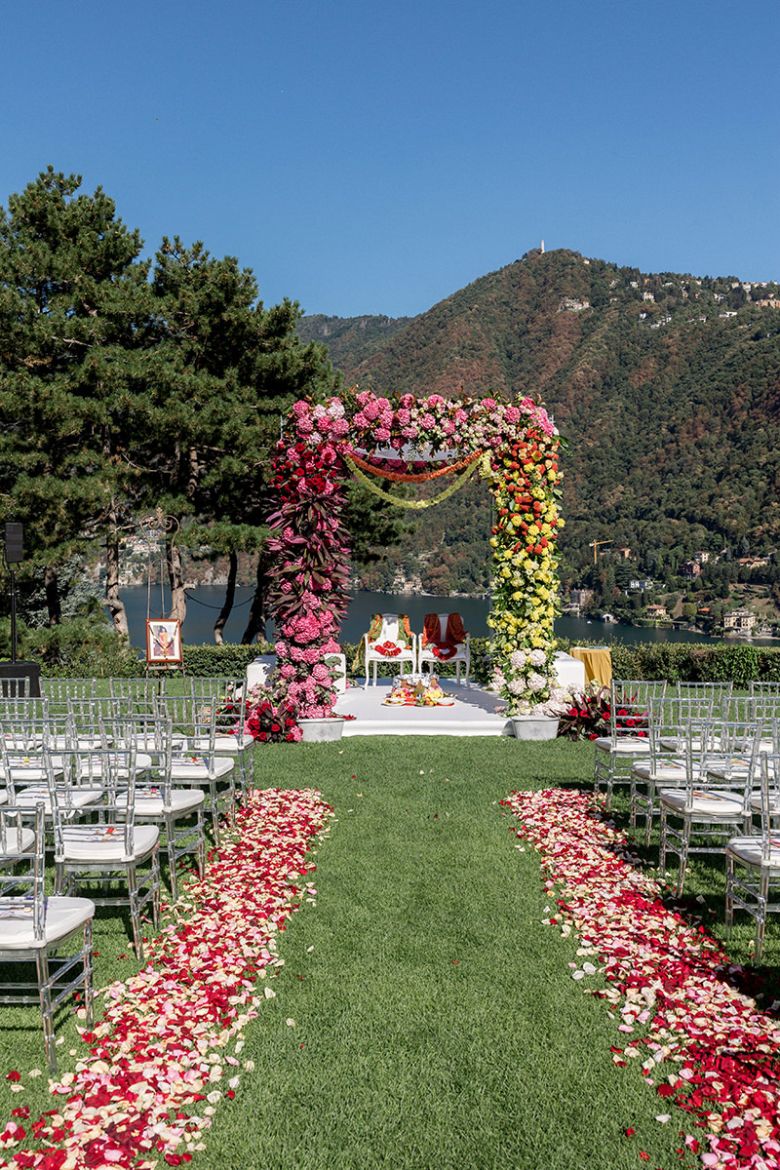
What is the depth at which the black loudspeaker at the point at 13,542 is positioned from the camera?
1291cm

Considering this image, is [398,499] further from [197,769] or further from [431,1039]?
[431,1039]

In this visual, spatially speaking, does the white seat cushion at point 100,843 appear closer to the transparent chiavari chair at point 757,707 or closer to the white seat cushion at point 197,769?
the white seat cushion at point 197,769

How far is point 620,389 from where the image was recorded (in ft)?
265

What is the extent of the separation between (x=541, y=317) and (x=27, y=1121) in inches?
4119

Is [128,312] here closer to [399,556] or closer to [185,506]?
[185,506]

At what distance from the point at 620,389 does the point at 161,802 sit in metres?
81.1

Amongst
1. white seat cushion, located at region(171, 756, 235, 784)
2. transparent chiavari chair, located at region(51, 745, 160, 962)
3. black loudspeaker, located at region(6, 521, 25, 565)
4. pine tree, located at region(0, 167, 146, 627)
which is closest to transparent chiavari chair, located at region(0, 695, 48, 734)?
white seat cushion, located at region(171, 756, 235, 784)

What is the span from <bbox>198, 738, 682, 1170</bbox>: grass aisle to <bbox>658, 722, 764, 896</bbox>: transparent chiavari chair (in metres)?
1.05

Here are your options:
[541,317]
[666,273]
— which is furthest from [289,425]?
[666,273]

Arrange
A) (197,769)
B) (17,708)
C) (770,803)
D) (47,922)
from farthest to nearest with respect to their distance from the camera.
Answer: (17,708) < (197,769) < (770,803) < (47,922)

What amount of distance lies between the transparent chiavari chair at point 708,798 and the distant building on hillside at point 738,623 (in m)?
35.3

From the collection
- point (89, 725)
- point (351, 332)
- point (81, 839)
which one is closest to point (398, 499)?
point (89, 725)

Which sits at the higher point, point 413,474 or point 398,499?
point 413,474

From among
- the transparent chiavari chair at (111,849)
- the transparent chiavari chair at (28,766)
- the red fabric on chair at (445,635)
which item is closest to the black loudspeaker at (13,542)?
the transparent chiavari chair at (28,766)
